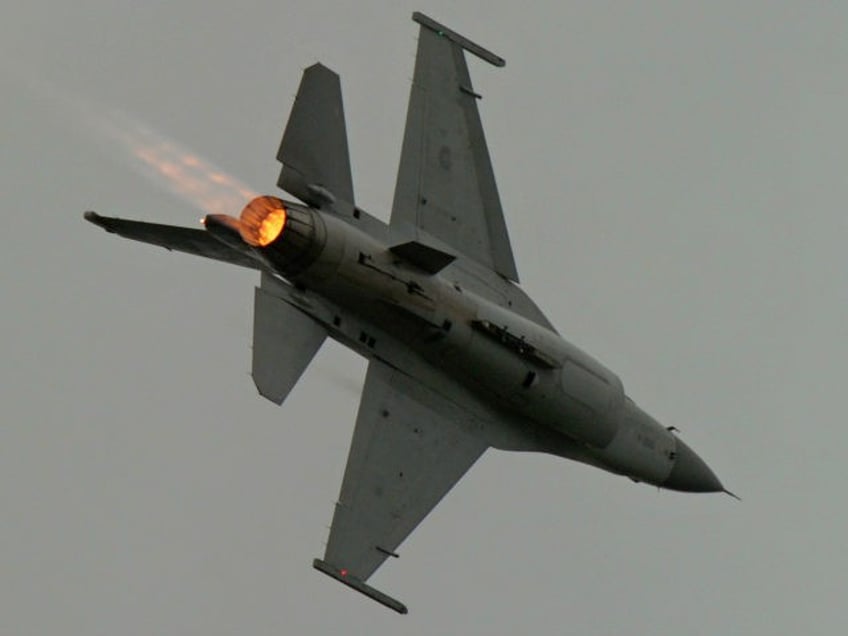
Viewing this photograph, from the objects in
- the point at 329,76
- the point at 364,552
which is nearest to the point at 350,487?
the point at 364,552

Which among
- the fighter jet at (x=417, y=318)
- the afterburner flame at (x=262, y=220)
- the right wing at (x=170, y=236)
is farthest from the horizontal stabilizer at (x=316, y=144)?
the right wing at (x=170, y=236)

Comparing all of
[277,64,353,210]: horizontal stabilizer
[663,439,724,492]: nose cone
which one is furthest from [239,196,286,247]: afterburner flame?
[663,439,724,492]: nose cone

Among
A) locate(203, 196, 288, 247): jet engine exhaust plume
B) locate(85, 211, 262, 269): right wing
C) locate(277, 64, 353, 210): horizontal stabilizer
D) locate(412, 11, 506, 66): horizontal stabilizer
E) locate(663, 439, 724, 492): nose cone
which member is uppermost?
locate(412, 11, 506, 66): horizontal stabilizer

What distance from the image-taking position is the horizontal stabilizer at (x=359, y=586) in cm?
3653

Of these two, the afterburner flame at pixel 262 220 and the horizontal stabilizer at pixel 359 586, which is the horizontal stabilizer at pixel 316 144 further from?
the horizontal stabilizer at pixel 359 586

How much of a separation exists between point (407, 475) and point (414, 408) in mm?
1255

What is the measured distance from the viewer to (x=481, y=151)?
4069 cm

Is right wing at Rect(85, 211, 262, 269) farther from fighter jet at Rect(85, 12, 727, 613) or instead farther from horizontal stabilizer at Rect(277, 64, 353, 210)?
horizontal stabilizer at Rect(277, 64, 353, 210)

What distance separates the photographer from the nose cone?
41656 mm

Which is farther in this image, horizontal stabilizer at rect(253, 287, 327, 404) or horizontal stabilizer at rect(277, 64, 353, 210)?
Answer: horizontal stabilizer at rect(277, 64, 353, 210)

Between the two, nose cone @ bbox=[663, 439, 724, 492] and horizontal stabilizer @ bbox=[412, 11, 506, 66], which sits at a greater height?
horizontal stabilizer @ bbox=[412, 11, 506, 66]

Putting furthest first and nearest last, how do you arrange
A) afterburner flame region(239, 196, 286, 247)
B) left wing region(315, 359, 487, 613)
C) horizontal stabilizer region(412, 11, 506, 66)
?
horizontal stabilizer region(412, 11, 506, 66)
left wing region(315, 359, 487, 613)
afterburner flame region(239, 196, 286, 247)

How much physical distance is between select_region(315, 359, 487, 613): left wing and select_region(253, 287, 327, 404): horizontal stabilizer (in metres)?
2.13

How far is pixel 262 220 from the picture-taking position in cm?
3534
